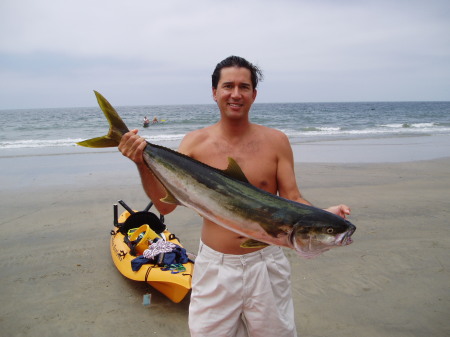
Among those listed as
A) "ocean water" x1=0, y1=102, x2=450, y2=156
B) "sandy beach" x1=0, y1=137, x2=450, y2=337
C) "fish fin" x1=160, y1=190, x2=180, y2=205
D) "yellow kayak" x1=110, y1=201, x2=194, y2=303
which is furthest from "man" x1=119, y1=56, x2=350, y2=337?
"ocean water" x1=0, y1=102, x2=450, y2=156

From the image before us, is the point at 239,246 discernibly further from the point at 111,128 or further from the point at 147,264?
the point at 147,264

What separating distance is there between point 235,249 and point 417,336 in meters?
2.87

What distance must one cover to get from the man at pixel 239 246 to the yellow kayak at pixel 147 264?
2.17 metres

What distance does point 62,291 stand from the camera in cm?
551

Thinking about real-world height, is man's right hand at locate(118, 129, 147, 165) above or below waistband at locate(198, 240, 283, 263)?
above

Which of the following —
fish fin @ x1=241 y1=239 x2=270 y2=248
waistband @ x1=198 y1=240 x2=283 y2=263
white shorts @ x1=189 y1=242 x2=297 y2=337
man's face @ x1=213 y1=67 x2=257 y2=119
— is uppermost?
man's face @ x1=213 y1=67 x2=257 y2=119

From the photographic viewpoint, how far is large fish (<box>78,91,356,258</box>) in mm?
2375

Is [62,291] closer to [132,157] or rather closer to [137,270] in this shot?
[137,270]

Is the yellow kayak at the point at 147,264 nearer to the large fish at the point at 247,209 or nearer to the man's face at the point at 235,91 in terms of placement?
the large fish at the point at 247,209

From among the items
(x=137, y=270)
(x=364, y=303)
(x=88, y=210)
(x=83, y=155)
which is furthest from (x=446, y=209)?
(x=83, y=155)

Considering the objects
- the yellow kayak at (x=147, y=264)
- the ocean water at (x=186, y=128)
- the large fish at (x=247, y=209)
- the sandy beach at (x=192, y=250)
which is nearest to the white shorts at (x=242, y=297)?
the large fish at (x=247, y=209)

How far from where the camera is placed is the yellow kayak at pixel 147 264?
505cm

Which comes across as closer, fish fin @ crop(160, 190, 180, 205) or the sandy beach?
fish fin @ crop(160, 190, 180, 205)

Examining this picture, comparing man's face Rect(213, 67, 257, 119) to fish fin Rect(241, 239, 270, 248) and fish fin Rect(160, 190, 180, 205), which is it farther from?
fish fin Rect(241, 239, 270, 248)
